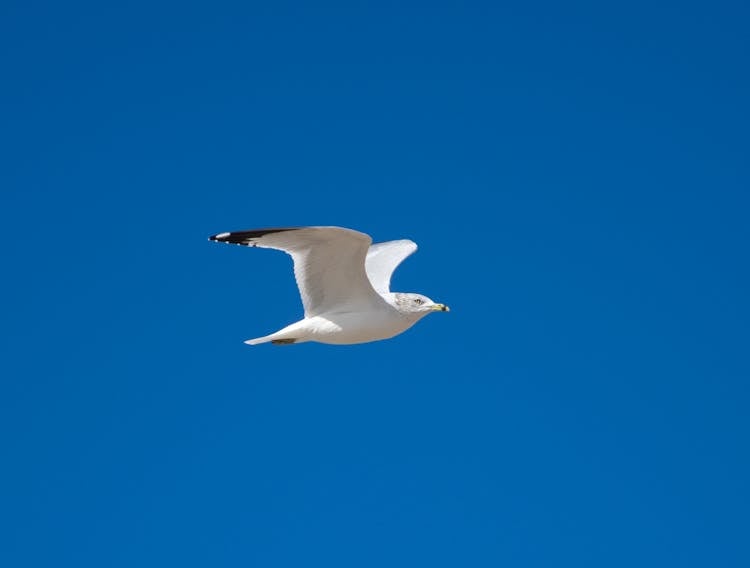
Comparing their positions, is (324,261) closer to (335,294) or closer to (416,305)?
(335,294)

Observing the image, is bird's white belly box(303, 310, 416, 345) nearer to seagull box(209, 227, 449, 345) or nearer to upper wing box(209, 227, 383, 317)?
seagull box(209, 227, 449, 345)

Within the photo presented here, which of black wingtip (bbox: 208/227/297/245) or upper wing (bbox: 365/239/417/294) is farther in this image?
upper wing (bbox: 365/239/417/294)

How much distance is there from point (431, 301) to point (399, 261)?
2.35m

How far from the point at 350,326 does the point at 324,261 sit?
0.93m

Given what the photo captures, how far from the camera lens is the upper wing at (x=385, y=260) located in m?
16.8

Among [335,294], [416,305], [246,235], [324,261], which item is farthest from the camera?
[416,305]

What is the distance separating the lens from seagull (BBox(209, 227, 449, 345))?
13.6 meters

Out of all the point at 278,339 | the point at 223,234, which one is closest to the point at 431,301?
the point at 278,339

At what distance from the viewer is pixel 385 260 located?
57.2 feet

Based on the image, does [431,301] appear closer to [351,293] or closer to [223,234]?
[351,293]

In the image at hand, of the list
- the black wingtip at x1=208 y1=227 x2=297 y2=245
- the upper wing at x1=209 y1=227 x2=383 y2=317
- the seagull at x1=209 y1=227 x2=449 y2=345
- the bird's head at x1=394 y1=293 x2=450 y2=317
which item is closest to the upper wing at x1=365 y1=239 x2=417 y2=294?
the bird's head at x1=394 y1=293 x2=450 y2=317

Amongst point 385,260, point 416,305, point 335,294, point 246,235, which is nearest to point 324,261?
point 335,294

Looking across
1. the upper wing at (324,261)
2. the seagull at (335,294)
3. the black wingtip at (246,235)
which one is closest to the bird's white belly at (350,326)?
the seagull at (335,294)

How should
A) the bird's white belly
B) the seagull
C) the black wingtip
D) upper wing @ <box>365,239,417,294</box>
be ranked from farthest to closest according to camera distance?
upper wing @ <box>365,239,417,294</box>, the bird's white belly, the seagull, the black wingtip
